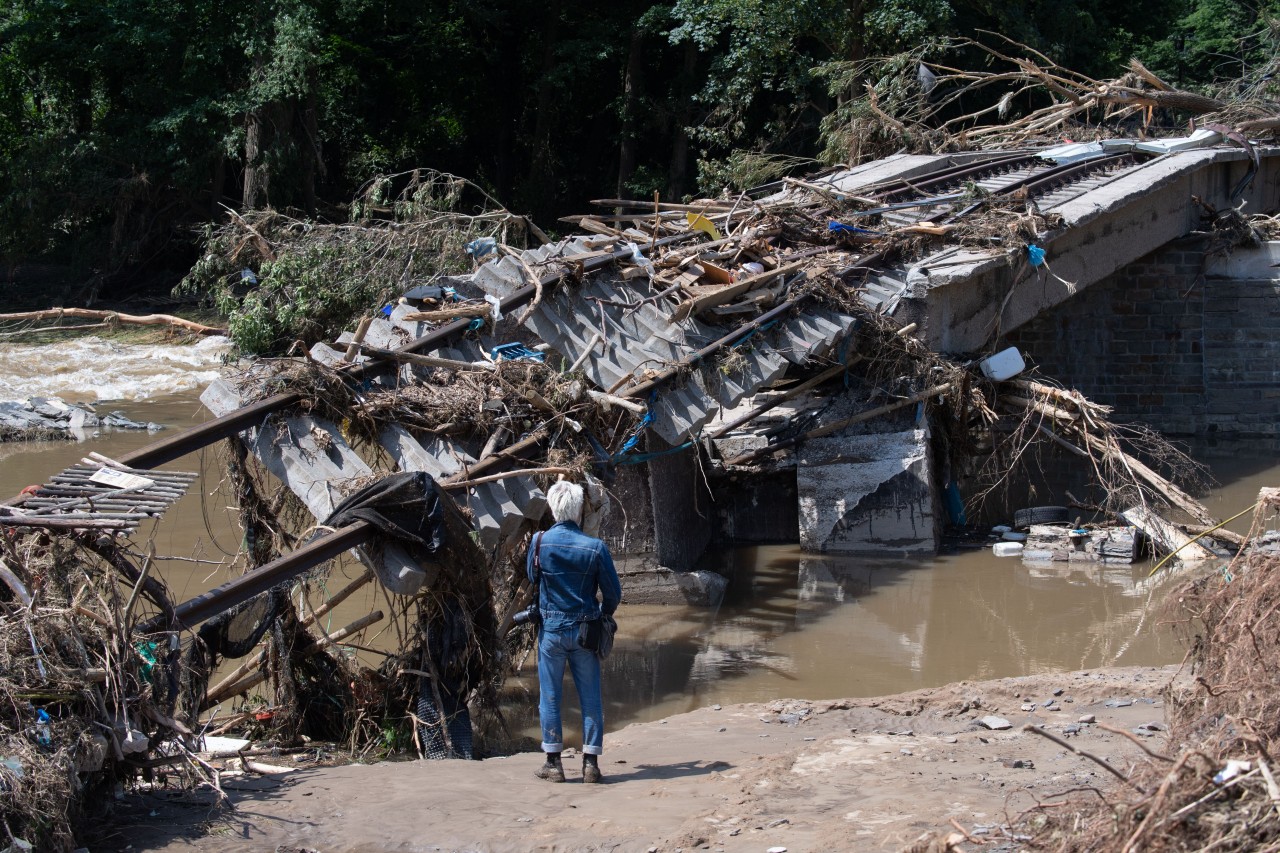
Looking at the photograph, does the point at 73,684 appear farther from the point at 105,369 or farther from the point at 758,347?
the point at 105,369

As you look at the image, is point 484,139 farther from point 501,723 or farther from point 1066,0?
point 501,723

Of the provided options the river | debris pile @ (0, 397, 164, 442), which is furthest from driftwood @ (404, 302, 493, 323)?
debris pile @ (0, 397, 164, 442)

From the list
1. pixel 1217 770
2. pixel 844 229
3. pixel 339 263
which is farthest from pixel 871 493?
pixel 1217 770

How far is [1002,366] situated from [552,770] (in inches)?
304

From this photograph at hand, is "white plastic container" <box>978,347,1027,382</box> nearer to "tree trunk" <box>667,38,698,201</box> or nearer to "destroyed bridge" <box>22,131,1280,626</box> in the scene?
"destroyed bridge" <box>22,131,1280,626</box>

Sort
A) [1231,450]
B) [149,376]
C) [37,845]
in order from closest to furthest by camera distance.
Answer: [37,845], [1231,450], [149,376]

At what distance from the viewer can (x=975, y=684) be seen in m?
7.70

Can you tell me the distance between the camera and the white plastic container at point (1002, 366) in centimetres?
1197

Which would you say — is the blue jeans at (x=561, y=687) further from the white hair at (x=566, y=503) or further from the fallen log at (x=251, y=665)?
the fallen log at (x=251, y=665)

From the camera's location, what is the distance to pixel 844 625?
9789 millimetres

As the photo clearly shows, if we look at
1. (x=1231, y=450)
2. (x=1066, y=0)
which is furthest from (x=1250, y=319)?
(x=1066, y=0)

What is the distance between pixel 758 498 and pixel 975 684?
15.0 ft

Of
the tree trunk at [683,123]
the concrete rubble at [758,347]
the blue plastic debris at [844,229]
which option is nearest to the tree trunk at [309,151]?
the tree trunk at [683,123]

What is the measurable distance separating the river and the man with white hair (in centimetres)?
193
